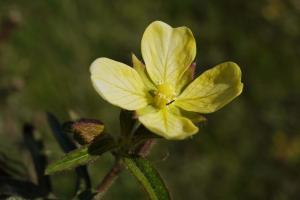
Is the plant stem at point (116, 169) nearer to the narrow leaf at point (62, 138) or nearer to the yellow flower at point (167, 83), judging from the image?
the yellow flower at point (167, 83)

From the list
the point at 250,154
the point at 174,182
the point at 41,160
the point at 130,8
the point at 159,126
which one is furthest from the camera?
the point at 130,8

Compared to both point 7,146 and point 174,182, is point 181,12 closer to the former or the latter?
point 174,182

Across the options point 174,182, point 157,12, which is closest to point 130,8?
point 157,12

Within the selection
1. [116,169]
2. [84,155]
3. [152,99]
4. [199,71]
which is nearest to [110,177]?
[116,169]

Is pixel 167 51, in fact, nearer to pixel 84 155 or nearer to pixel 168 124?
pixel 168 124

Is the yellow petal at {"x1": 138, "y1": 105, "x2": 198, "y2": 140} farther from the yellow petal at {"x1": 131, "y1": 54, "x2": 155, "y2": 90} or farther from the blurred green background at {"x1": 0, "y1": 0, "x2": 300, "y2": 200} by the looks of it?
the blurred green background at {"x1": 0, "y1": 0, "x2": 300, "y2": 200}

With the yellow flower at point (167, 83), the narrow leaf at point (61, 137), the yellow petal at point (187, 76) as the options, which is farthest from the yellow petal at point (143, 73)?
the narrow leaf at point (61, 137)
